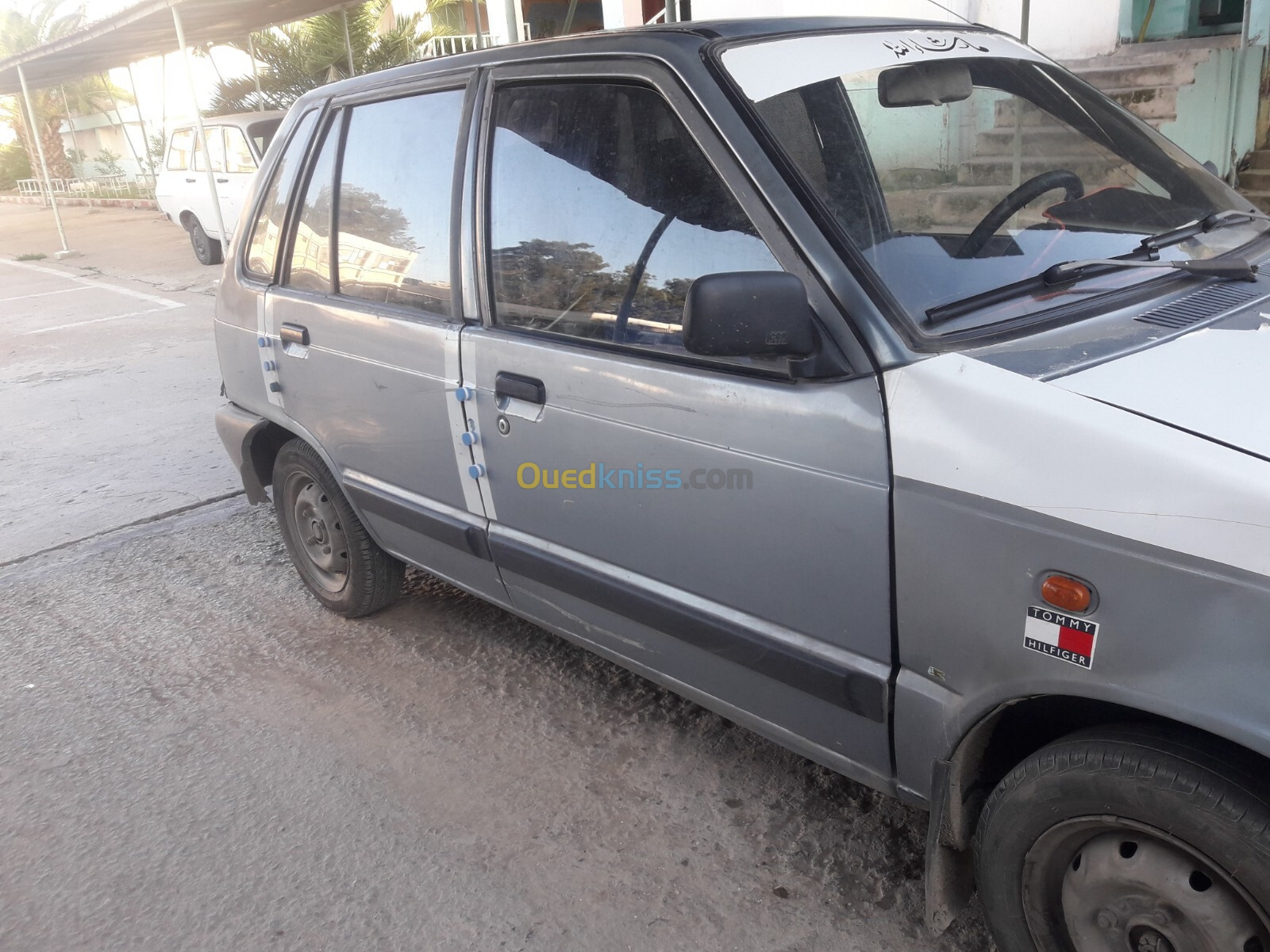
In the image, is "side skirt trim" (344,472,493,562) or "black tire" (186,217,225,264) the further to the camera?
"black tire" (186,217,225,264)

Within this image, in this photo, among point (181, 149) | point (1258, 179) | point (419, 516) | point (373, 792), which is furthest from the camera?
point (181, 149)

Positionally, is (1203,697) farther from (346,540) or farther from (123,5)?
(123,5)

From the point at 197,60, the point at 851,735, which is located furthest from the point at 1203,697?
the point at 197,60

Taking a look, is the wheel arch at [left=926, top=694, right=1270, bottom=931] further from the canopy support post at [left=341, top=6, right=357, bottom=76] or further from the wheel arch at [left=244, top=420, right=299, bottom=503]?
the canopy support post at [left=341, top=6, right=357, bottom=76]

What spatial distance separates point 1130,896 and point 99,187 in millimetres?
32402

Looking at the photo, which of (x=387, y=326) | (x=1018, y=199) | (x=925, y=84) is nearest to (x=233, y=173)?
(x=387, y=326)

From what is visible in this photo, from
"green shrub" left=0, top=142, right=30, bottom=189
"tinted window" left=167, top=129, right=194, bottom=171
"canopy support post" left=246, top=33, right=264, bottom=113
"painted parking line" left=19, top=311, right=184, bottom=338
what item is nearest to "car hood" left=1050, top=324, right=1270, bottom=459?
"painted parking line" left=19, top=311, right=184, bottom=338

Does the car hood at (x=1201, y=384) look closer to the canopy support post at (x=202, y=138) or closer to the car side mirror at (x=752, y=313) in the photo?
the car side mirror at (x=752, y=313)

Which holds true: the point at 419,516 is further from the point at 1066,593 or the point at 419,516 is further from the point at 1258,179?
the point at 1258,179

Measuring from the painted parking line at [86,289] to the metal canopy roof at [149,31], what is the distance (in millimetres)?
3365

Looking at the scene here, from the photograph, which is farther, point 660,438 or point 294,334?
point 294,334

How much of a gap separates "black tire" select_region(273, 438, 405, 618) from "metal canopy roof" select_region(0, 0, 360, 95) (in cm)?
1094

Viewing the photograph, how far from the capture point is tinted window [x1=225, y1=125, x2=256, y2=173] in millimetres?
12398

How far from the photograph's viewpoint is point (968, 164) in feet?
8.02
